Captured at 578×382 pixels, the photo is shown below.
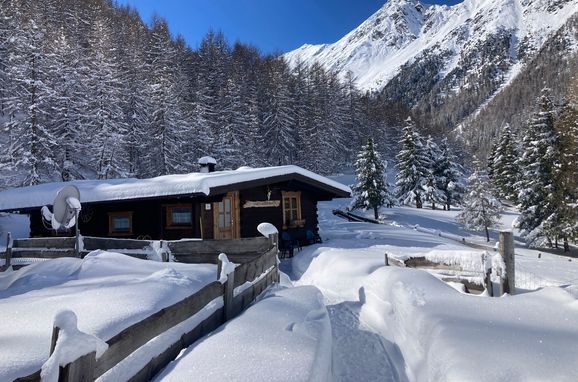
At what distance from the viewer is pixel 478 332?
4.26m

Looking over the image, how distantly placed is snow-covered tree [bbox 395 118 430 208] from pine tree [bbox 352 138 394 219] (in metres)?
6.62

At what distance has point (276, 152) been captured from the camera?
46125 millimetres

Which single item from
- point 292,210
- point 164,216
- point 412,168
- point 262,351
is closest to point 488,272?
point 262,351

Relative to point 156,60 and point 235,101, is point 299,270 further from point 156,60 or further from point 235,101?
point 156,60

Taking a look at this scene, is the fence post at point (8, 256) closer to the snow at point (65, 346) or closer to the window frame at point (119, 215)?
the window frame at point (119, 215)

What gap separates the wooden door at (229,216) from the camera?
15805 millimetres

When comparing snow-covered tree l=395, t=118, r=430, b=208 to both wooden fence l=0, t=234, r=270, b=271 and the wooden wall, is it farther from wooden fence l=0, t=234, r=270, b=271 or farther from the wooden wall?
wooden fence l=0, t=234, r=270, b=271

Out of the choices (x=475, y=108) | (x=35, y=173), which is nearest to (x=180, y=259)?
(x=35, y=173)

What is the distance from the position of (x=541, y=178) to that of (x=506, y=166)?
65.8 ft

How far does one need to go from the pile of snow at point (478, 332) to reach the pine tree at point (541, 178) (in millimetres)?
24167

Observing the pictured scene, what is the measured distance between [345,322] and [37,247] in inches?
372

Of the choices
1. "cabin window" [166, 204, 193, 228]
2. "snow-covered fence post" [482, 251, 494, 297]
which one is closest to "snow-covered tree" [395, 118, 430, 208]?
"cabin window" [166, 204, 193, 228]

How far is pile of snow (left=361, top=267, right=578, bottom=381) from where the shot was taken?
10.9 feet

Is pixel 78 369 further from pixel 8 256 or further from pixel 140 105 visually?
pixel 140 105
